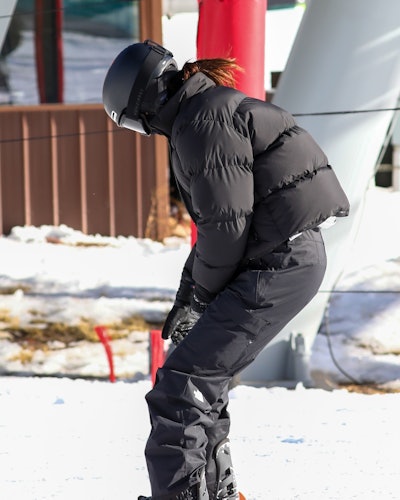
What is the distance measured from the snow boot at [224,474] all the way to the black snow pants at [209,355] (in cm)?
18

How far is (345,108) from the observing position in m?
5.04

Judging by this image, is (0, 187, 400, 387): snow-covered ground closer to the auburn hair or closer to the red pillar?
the red pillar

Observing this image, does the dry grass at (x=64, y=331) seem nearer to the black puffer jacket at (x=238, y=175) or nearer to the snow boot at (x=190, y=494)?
the snow boot at (x=190, y=494)

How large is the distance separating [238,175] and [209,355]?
0.48m

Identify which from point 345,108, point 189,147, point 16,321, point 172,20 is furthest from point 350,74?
point 172,20

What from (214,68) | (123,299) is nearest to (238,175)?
(214,68)

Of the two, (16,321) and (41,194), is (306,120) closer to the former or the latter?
(16,321)

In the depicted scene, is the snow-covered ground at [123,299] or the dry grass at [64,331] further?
the dry grass at [64,331]

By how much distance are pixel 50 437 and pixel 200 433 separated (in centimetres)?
157

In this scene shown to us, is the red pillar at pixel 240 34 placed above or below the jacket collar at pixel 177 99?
below

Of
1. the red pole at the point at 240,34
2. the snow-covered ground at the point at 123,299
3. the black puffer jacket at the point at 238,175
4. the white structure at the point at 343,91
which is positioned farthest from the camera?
the snow-covered ground at the point at 123,299

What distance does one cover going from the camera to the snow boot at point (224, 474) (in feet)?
8.88

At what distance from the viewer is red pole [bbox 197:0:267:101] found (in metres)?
4.62

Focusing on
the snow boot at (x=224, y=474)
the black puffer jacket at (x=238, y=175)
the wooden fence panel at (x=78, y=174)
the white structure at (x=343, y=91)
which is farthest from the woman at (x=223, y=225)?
the wooden fence panel at (x=78, y=174)
